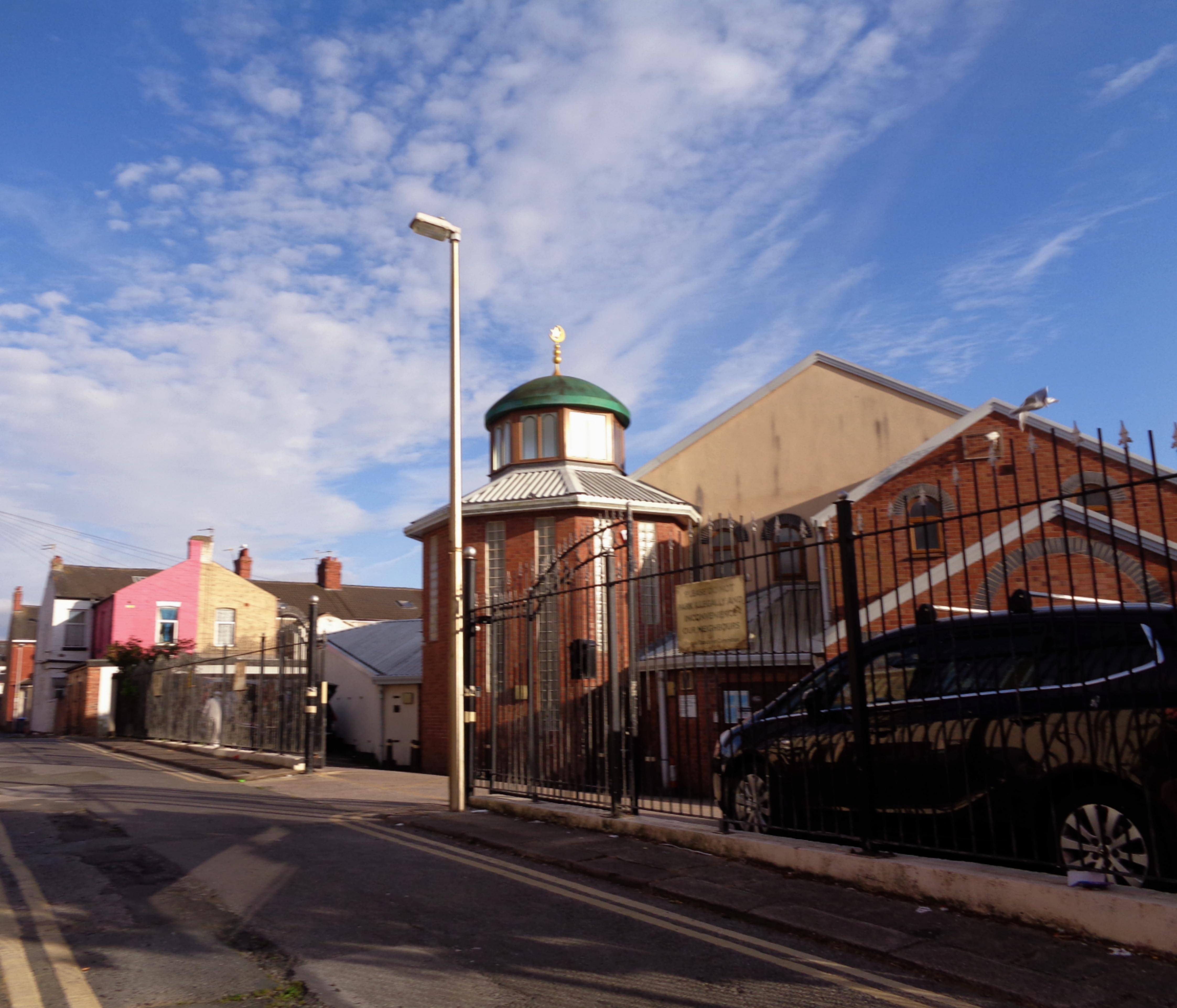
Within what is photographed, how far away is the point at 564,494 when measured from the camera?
63.9 feet

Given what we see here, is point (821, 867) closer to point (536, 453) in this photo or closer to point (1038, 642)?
point (1038, 642)

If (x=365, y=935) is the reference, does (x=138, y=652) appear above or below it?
above

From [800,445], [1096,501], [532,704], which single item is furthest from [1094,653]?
[800,445]

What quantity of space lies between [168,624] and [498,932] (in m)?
39.3

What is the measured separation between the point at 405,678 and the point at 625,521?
51.5ft

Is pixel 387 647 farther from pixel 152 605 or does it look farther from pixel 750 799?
pixel 750 799

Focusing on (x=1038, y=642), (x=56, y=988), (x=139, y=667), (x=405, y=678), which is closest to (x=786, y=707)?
(x=1038, y=642)

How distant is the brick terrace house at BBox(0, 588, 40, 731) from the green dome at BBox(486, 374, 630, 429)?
44994mm

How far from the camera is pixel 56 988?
4773mm

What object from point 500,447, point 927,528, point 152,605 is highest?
point 500,447

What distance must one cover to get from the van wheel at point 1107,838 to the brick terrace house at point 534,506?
33.5 feet

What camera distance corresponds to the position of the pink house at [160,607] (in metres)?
40.1

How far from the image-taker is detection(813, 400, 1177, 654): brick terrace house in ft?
29.2

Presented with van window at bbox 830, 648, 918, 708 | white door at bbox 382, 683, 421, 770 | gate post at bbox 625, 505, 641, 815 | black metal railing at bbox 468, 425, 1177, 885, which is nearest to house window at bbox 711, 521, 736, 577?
black metal railing at bbox 468, 425, 1177, 885
